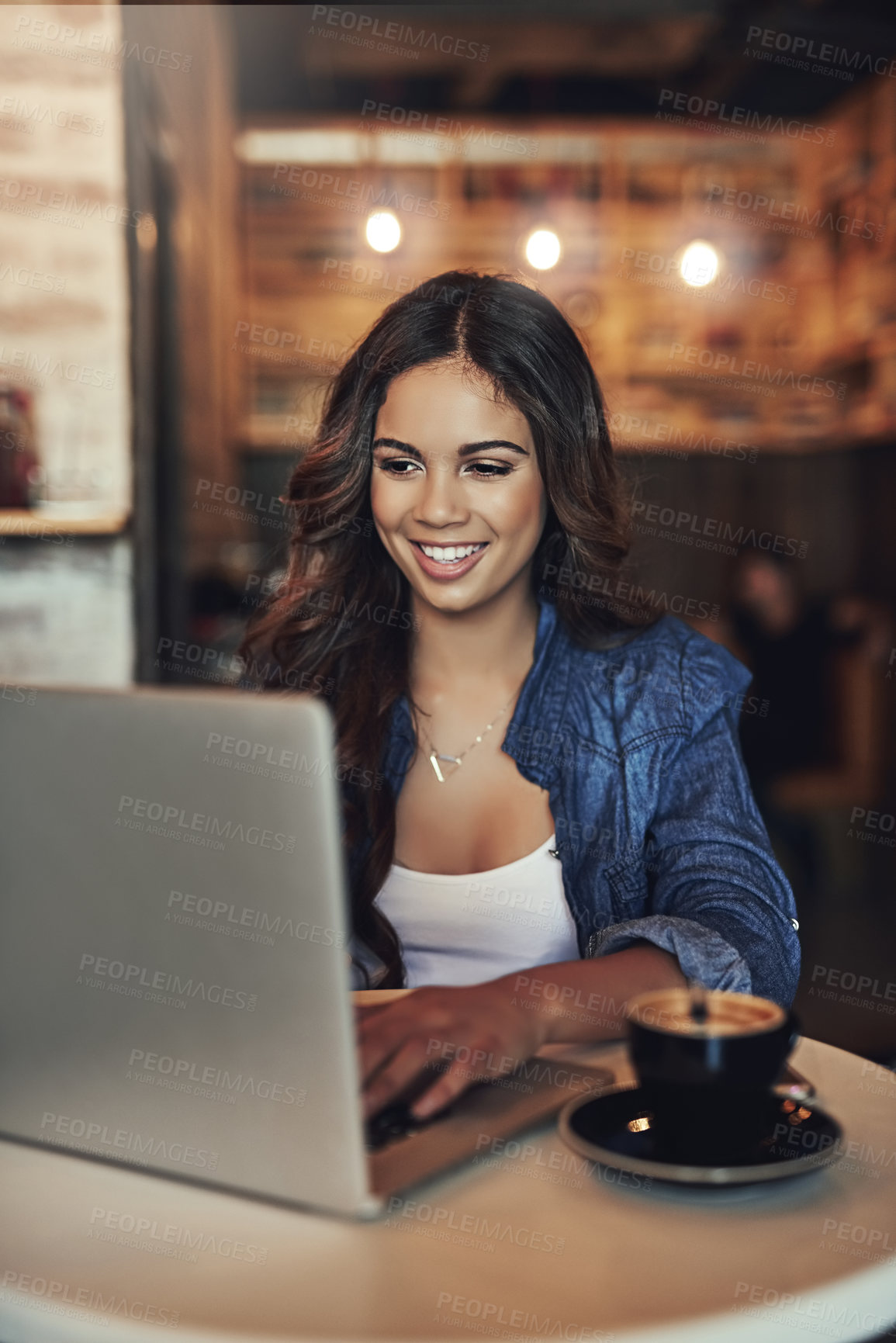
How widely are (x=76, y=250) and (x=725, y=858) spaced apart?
194cm

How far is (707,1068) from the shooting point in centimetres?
79

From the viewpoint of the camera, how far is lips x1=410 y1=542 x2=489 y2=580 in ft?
5.22

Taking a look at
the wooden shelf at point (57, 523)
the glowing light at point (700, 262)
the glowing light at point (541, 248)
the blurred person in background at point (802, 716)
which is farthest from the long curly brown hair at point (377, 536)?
Result: the glowing light at point (700, 262)

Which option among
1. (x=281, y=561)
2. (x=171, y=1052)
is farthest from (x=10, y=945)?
(x=281, y=561)

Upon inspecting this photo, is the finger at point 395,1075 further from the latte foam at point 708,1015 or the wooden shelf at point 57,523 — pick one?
the wooden shelf at point 57,523

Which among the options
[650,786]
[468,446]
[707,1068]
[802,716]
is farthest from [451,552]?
[802,716]

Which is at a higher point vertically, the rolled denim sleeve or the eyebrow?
the eyebrow

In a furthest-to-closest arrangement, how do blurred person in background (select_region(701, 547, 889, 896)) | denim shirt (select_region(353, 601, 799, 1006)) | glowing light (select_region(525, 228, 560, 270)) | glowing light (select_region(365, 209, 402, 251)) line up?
1. blurred person in background (select_region(701, 547, 889, 896))
2. glowing light (select_region(525, 228, 560, 270))
3. glowing light (select_region(365, 209, 402, 251))
4. denim shirt (select_region(353, 601, 799, 1006))

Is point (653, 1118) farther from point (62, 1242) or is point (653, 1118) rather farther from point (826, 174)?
point (826, 174)

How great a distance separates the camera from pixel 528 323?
64.6 inches

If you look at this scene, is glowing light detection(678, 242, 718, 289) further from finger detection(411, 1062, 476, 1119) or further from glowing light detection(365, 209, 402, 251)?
finger detection(411, 1062, 476, 1119)

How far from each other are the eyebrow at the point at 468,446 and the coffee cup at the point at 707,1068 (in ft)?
2.82

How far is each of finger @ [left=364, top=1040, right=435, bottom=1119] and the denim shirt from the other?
35 centimetres

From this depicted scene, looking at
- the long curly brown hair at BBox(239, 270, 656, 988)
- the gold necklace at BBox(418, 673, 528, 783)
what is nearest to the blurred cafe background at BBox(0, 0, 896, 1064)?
the long curly brown hair at BBox(239, 270, 656, 988)
